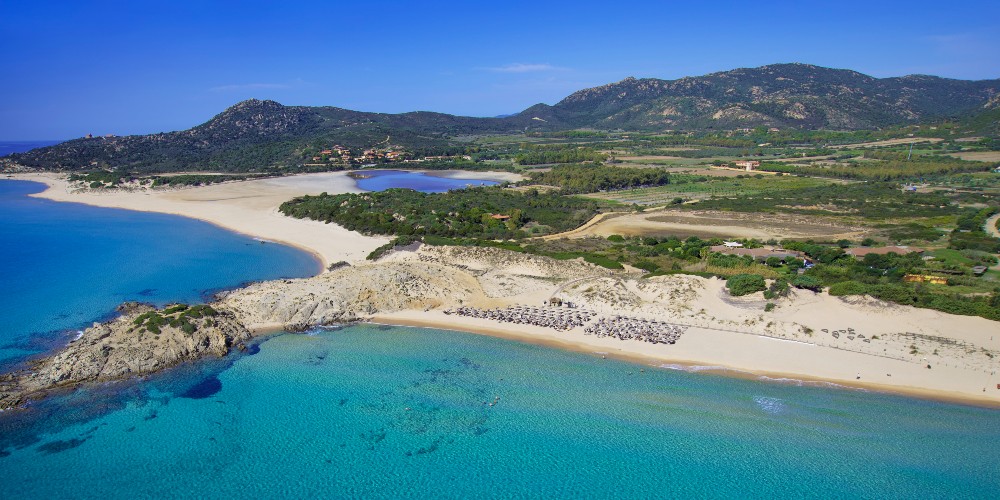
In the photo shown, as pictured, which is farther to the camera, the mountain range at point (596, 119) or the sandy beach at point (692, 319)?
the mountain range at point (596, 119)

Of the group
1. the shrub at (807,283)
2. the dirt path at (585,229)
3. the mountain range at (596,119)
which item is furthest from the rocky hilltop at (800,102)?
the shrub at (807,283)

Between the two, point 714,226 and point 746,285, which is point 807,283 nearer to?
point 746,285

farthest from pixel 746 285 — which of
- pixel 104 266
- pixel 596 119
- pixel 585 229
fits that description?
pixel 596 119

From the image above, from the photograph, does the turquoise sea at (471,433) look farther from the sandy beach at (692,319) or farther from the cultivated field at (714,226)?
the cultivated field at (714,226)

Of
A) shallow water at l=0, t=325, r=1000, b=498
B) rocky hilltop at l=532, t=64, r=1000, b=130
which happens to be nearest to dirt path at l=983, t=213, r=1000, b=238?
shallow water at l=0, t=325, r=1000, b=498

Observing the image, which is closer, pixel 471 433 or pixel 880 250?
pixel 471 433

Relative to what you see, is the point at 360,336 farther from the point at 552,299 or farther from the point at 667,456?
the point at 667,456
